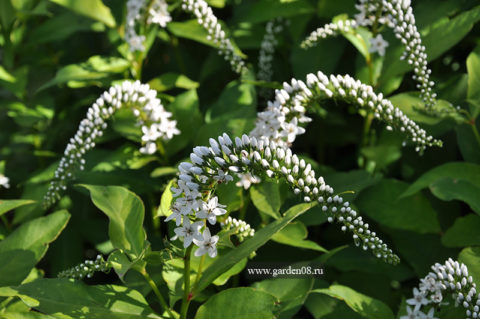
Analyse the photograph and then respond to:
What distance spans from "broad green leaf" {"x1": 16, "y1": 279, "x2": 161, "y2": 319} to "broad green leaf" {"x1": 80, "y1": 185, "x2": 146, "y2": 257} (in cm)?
15

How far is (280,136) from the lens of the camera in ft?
6.52

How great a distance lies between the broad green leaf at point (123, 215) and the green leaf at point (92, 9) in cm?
108

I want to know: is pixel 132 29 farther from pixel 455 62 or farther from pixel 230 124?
pixel 455 62

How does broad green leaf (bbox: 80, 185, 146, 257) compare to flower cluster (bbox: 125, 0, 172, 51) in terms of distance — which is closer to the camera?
broad green leaf (bbox: 80, 185, 146, 257)

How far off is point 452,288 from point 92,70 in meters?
1.78

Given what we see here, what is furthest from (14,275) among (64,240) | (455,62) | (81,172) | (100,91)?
(455,62)

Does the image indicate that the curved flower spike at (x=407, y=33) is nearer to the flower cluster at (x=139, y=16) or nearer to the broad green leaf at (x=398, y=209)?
the broad green leaf at (x=398, y=209)

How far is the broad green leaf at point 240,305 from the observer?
5.54 feet

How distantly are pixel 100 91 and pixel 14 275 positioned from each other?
1309mm

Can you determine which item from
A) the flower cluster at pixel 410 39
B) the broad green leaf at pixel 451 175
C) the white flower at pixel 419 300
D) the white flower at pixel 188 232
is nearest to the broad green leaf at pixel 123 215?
the white flower at pixel 188 232

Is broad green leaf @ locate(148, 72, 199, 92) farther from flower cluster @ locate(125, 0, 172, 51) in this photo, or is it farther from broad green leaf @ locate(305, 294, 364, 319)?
broad green leaf @ locate(305, 294, 364, 319)

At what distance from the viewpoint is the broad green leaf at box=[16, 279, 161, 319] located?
1.71 m

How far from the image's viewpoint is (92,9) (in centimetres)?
268

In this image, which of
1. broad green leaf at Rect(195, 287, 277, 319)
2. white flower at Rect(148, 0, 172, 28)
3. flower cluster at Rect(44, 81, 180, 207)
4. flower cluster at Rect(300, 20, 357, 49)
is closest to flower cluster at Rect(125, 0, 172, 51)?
white flower at Rect(148, 0, 172, 28)
